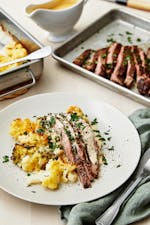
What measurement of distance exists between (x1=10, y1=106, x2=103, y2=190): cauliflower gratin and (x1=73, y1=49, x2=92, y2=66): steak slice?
1.43ft

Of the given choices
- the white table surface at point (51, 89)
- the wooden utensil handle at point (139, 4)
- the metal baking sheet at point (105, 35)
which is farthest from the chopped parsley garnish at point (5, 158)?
the wooden utensil handle at point (139, 4)

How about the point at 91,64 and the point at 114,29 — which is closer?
the point at 91,64

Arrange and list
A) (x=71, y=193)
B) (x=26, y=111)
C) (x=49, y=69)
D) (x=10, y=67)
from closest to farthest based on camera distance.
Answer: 1. (x=71, y=193)
2. (x=26, y=111)
3. (x=10, y=67)
4. (x=49, y=69)

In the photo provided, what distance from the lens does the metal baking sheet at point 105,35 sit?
228 centimetres

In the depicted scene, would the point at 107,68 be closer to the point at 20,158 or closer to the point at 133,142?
the point at 133,142

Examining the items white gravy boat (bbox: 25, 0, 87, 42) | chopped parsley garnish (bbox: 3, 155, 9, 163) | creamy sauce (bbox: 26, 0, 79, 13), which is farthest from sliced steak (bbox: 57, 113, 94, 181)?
creamy sauce (bbox: 26, 0, 79, 13)

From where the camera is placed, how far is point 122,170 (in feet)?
5.40

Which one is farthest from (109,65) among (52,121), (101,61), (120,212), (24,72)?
(120,212)

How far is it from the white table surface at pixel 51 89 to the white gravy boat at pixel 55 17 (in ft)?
0.25

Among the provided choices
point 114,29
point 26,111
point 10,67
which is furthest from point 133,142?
point 114,29

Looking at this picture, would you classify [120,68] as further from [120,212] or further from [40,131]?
[120,212]

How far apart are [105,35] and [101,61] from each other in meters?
0.32

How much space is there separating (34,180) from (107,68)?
29.5 inches

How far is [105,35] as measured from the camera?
8.05ft
